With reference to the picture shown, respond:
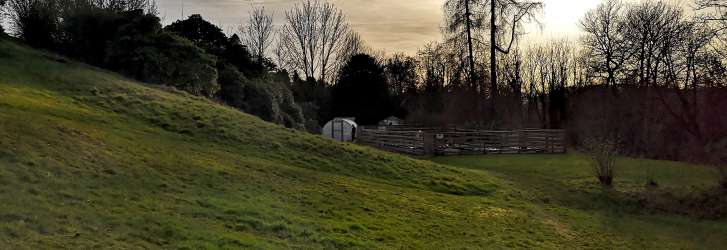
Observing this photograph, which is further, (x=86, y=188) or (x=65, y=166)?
(x=65, y=166)

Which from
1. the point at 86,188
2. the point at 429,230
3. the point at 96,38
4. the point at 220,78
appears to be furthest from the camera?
the point at 220,78

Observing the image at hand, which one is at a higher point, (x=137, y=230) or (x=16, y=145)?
(x=16, y=145)

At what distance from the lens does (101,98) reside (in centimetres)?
1758

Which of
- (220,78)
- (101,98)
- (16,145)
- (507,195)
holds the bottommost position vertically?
(507,195)

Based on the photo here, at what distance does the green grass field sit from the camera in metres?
7.50

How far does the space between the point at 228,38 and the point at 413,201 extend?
25309mm

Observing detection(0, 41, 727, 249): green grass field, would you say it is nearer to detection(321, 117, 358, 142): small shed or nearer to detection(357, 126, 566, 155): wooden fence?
detection(357, 126, 566, 155): wooden fence

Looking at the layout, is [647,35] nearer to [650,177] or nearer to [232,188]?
[650,177]

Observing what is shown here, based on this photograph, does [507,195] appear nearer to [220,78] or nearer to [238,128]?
[238,128]

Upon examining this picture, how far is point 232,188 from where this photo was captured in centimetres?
1079

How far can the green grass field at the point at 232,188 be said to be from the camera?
24.6 ft

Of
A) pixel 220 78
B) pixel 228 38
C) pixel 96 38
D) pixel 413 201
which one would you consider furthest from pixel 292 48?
pixel 413 201

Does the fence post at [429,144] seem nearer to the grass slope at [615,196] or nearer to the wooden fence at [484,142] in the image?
the wooden fence at [484,142]

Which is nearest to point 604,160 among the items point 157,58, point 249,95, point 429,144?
point 429,144
